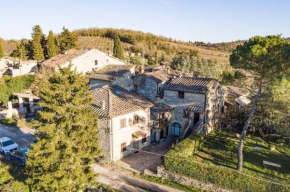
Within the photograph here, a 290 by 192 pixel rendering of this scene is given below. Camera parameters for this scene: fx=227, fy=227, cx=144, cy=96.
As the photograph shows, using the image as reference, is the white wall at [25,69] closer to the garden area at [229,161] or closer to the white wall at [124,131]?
the white wall at [124,131]

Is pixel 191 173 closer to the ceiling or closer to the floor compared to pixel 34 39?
closer to the floor

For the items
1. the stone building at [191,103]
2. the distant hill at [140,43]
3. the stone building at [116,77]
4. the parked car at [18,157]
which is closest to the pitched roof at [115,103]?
the stone building at [191,103]

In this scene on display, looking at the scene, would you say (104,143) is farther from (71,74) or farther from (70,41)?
(70,41)

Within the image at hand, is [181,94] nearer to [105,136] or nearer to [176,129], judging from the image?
[176,129]

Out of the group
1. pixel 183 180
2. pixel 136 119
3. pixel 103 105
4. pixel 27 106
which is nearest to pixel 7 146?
pixel 103 105

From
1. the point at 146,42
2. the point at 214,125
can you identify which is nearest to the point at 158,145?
the point at 214,125

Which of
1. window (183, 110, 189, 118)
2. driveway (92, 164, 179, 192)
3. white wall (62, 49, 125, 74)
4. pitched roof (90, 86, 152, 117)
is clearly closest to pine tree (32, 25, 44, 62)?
white wall (62, 49, 125, 74)

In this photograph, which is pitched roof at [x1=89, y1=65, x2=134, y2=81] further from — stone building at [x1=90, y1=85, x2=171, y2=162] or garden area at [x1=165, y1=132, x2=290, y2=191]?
garden area at [x1=165, y1=132, x2=290, y2=191]
